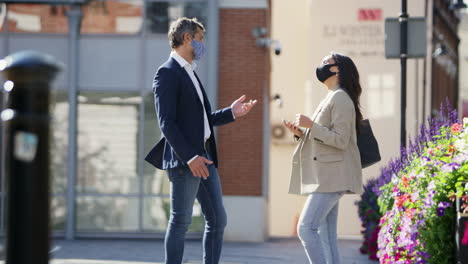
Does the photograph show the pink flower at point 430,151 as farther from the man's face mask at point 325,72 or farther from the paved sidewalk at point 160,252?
the paved sidewalk at point 160,252

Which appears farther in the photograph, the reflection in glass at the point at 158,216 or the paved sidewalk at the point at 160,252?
the reflection in glass at the point at 158,216

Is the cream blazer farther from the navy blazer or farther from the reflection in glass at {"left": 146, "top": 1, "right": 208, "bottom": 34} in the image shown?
the reflection in glass at {"left": 146, "top": 1, "right": 208, "bottom": 34}

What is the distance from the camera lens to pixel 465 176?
6664 mm

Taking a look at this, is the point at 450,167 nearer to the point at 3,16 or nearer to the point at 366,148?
the point at 366,148

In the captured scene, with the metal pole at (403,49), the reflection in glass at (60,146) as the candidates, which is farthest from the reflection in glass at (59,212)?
the metal pole at (403,49)

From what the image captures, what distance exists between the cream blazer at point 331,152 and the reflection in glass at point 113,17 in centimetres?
792

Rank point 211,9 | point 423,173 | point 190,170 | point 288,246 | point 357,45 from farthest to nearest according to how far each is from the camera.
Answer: point 357,45 → point 211,9 → point 288,246 → point 423,173 → point 190,170

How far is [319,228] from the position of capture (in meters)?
7.15

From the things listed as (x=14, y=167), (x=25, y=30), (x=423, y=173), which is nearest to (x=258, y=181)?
(x=25, y=30)

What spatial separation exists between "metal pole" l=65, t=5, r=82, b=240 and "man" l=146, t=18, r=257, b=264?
309 inches

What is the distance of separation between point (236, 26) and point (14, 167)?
1139 cm

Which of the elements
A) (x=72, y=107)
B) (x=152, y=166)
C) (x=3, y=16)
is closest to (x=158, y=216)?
(x=152, y=166)

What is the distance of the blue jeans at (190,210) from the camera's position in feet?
20.8

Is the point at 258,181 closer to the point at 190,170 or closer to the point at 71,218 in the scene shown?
the point at 71,218
